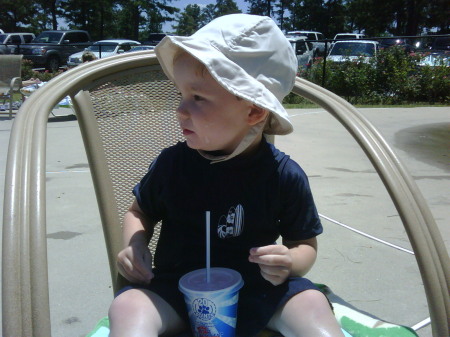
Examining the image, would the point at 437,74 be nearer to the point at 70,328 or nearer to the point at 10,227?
the point at 70,328

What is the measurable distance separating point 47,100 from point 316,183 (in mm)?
3101

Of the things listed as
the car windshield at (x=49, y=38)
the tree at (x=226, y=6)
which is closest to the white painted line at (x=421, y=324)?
the car windshield at (x=49, y=38)

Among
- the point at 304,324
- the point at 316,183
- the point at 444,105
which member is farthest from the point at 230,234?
the point at 444,105

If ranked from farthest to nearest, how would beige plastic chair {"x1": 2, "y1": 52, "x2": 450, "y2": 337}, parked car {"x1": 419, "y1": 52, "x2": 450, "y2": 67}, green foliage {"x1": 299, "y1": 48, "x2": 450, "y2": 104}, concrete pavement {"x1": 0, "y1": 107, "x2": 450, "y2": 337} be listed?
parked car {"x1": 419, "y1": 52, "x2": 450, "y2": 67}, green foliage {"x1": 299, "y1": 48, "x2": 450, "y2": 104}, concrete pavement {"x1": 0, "y1": 107, "x2": 450, "y2": 337}, beige plastic chair {"x1": 2, "y1": 52, "x2": 450, "y2": 337}

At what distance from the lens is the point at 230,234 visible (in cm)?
132

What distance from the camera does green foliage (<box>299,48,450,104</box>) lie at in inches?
460

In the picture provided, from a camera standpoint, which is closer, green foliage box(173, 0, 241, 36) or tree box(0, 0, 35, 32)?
tree box(0, 0, 35, 32)

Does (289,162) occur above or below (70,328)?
above

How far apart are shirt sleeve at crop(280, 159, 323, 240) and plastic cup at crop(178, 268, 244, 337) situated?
21 cm

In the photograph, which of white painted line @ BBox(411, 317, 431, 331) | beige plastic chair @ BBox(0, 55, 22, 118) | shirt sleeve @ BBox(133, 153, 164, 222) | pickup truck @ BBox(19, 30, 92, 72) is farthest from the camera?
pickup truck @ BBox(19, 30, 92, 72)

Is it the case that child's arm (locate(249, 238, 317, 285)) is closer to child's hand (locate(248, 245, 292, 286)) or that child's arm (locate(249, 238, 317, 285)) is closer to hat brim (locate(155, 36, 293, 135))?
child's hand (locate(248, 245, 292, 286))

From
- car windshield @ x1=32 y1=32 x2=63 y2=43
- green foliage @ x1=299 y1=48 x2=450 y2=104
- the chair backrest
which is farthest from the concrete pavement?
car windshield @ x1=32 y1=32 x2=63 y2=43

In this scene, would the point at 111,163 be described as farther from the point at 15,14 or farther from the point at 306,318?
the point at 15,14

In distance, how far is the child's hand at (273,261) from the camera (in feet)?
3.81
